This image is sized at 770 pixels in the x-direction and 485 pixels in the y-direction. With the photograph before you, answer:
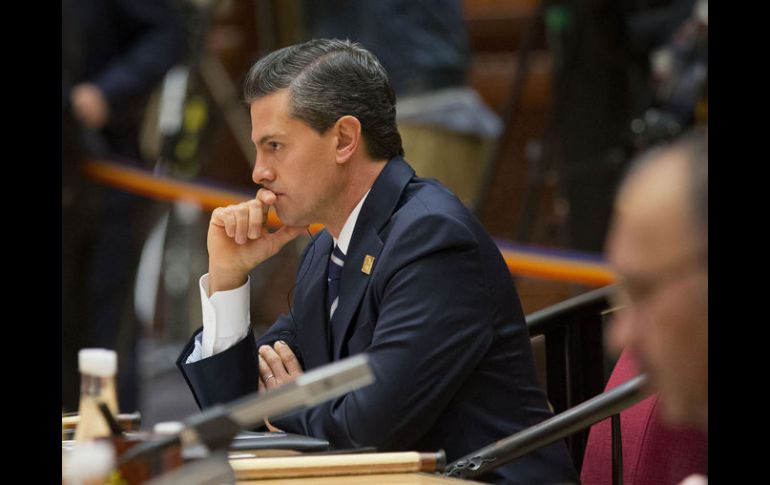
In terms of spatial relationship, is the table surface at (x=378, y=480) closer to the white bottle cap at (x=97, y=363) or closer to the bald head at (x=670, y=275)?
the white bottle cap at (x=97, y=363)

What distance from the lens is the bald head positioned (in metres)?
1.18

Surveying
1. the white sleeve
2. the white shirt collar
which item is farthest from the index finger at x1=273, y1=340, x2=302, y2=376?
the white shirt collar

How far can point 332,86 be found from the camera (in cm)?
251

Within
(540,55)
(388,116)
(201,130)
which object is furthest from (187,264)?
(388,116)

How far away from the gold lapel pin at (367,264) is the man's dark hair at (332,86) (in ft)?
0.77

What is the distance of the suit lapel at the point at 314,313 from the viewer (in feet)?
8.21

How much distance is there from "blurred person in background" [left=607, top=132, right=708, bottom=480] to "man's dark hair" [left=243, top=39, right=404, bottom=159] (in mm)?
Result: 1315

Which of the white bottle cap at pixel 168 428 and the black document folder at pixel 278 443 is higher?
the white bottle cap at pixel 168 428

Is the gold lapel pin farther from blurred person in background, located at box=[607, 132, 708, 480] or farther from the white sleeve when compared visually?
blurred person in background, located at box=[607, 132, 708, 480]

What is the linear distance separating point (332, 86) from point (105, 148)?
2.02m

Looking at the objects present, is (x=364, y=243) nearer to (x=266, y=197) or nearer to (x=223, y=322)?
(x=266, y=197)

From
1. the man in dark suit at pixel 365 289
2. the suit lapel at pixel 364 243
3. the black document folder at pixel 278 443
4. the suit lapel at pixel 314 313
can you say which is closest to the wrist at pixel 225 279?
the man in dark suit at pixel 365 289
